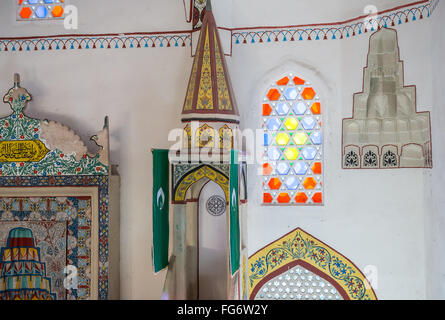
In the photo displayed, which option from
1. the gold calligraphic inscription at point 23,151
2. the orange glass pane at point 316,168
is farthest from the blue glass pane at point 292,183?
the gold calligraphic inscription at point 23,151

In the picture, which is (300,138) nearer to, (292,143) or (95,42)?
(292,143)

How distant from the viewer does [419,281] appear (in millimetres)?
4191

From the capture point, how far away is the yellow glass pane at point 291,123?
4664 millimetres

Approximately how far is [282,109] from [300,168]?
62 cm

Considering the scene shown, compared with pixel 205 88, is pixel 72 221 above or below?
below

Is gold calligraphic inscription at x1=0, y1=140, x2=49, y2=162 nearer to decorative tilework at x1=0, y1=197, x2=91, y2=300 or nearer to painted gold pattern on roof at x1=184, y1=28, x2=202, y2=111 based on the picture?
decorative tilework at x1=0, y1=197, x2=91, y2=300

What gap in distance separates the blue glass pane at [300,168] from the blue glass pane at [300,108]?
50 cm

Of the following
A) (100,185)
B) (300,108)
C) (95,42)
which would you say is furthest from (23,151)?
(300,108)

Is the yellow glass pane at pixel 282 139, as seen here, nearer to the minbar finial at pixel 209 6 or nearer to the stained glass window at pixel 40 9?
the minbar finial at pixel 209 6

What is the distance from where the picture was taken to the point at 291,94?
468cm

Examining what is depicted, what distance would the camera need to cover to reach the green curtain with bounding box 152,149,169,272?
3.94 metres
